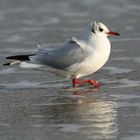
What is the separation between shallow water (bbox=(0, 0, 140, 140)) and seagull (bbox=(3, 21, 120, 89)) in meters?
0.22

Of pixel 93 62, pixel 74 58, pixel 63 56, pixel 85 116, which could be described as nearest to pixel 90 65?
pixel 93 62

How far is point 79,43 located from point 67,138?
123 inches

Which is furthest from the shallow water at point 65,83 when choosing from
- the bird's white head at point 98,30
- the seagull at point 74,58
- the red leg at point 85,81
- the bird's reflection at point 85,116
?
the bird's white head at point 98,30

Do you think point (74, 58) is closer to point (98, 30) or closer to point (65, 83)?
point (65, 83)

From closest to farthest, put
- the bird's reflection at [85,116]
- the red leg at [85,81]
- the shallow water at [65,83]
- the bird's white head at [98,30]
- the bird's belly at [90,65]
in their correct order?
the bird's reflection at [85,116]
the shallow water at [65,83]
the red leg at [85,81]
the bird's belly at [90,65]
the bird's white head at [98,30]

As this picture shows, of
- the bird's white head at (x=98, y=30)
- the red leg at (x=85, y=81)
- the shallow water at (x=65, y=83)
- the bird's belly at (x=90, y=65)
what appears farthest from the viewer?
the bird's white head at (x=98, y=30)

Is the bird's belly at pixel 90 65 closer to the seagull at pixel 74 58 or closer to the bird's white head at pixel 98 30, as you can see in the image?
the seagull at pixel 74 58

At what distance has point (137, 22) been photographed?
1413 cm

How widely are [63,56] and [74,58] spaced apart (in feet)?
0.52

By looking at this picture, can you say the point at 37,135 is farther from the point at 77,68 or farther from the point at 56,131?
the point at 77,68

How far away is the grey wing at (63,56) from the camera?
1004 cm

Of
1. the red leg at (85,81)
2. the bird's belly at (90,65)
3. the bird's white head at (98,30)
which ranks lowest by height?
the red leg at (85,81)

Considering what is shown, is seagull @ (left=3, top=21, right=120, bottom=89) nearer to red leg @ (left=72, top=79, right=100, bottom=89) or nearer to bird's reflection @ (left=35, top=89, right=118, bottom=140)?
red leg @ (left=72, top=79, right=100, bottom=89)

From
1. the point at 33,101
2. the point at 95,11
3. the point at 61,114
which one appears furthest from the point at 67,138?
the point at 95,11
